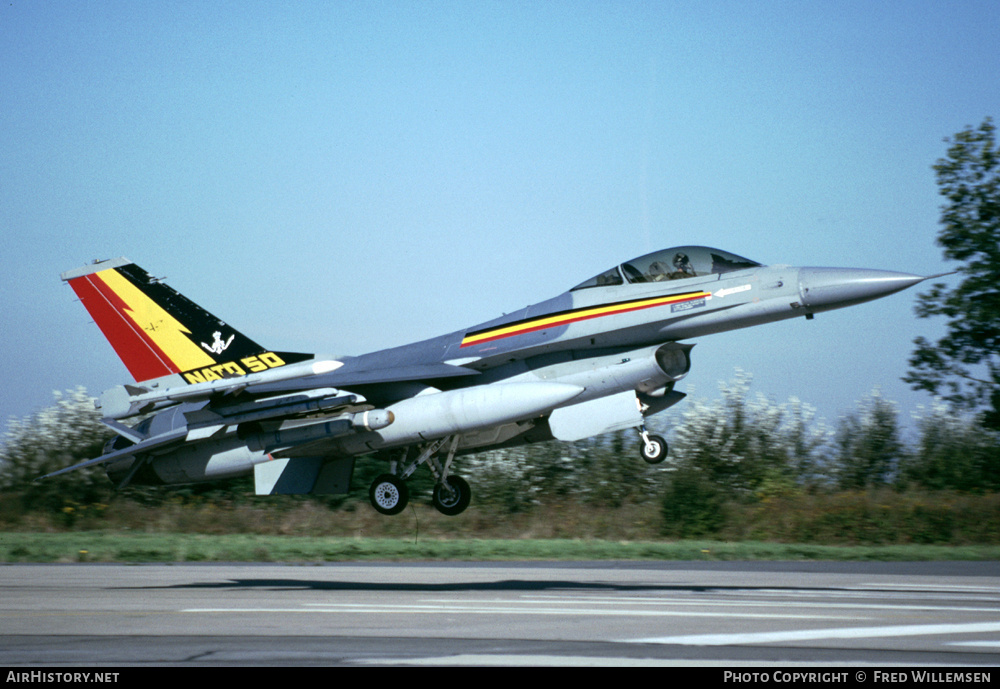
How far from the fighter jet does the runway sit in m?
2.31

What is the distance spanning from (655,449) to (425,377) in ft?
13.3

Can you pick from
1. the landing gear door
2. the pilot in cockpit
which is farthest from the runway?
the pilot in cockpit

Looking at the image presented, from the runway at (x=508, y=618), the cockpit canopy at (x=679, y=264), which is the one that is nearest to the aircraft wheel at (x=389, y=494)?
the runway at (x=508, y=618)

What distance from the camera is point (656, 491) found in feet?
111

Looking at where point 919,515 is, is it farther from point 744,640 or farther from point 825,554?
point 744,640

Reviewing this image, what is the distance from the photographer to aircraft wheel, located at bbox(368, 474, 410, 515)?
17.1m

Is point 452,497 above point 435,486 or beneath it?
beneath

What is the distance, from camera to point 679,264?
50.4 ft

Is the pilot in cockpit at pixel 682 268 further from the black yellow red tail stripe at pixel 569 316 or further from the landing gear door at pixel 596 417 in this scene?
the landing gear door at pixel 596 417

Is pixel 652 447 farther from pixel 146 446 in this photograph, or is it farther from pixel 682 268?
pixel 146 446

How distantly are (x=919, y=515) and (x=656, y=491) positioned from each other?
8.38 m

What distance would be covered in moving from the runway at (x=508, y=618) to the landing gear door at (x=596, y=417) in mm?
2477

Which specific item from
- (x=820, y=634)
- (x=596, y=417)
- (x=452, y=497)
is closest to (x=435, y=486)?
(x=452, y=497)

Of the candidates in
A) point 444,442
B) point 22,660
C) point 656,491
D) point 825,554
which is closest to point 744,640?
point 22,660
